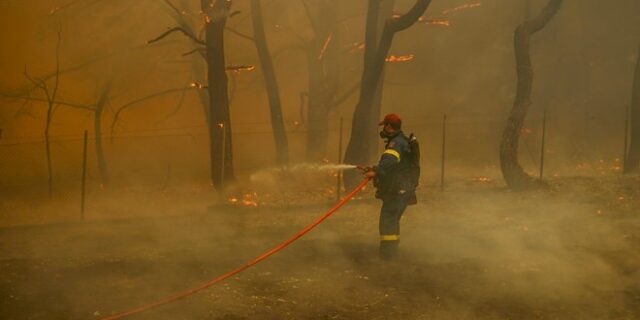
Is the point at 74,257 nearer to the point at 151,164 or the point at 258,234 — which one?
the point at 258,234

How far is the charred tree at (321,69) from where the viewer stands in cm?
1812

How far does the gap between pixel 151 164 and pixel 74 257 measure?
431 inches

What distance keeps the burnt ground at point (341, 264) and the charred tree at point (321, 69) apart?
645 centimetres

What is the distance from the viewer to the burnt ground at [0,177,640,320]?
253 inches

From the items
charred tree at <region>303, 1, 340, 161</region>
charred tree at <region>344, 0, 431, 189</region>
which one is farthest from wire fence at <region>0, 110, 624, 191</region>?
charred tree at <region>344, 0, 431, 189</region>

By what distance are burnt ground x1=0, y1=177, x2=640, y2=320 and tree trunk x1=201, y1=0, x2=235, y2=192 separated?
5.57ft

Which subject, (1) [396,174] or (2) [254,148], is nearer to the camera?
(1) [396,174]

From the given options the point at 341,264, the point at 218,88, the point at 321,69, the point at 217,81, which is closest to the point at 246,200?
the point at 218,88

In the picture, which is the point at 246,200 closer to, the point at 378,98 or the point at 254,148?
the point at 378,98

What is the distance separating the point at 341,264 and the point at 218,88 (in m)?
6.30

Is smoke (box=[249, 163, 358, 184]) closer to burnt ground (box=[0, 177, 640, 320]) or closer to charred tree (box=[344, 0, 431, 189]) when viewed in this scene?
charred tree (box=[344, 0, 431, 189])

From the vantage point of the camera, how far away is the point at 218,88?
13.1m

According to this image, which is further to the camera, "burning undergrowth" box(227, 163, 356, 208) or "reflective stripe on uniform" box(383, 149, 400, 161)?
"burning undergrowth" box(227, 163, 356, 208)

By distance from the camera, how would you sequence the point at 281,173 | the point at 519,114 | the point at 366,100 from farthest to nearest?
the point at 281,173 → the point at 366,100 → the point at 519,114
